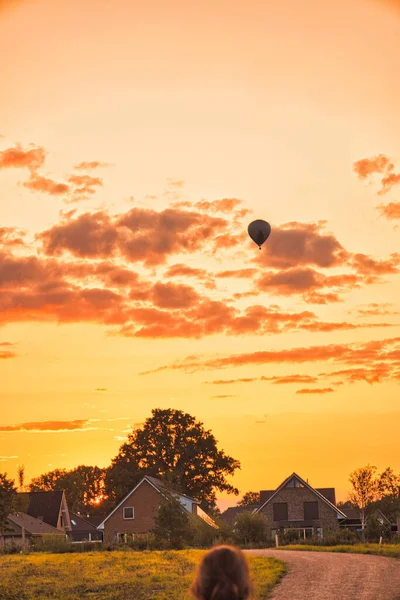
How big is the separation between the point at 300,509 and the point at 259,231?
5787 centimetres

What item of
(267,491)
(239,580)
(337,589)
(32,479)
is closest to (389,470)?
(267,491)

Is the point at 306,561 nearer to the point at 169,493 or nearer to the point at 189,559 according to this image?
the point at 189,559

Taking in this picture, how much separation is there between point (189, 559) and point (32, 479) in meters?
135

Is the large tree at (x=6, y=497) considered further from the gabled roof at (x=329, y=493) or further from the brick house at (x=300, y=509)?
the gabled roof at (x=329, y=493)

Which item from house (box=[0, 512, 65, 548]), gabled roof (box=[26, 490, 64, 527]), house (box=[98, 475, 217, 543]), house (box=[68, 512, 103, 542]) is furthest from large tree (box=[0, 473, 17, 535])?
house (box=[68, 512, 103, 542])

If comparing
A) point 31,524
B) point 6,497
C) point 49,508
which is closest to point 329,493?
point 49,508

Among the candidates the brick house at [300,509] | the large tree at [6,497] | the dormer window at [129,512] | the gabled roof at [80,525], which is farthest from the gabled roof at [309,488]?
the large tree at [6,497]

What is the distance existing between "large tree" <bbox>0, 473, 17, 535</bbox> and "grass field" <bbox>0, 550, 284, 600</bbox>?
6076 millimetres

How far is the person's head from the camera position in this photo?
4.13 m

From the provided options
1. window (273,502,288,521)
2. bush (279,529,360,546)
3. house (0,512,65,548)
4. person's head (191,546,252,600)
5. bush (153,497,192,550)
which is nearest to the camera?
person's head (191,546,252,600)

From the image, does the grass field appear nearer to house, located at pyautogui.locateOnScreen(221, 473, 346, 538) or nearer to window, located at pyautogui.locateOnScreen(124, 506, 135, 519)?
window, located at pyautogui.locateOnScreen(124, 506, 135, 519)

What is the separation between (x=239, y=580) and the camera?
4.15m

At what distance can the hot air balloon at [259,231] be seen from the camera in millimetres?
33969

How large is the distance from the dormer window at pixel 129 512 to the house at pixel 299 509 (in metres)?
13.3
